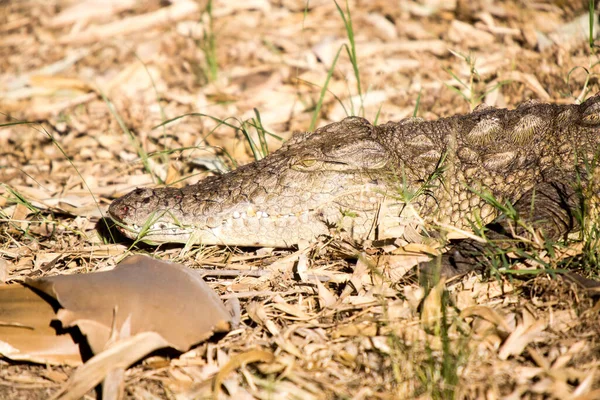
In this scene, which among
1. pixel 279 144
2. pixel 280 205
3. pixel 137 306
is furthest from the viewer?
pixel 279 144

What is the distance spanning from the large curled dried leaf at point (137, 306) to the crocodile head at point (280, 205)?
61 cm

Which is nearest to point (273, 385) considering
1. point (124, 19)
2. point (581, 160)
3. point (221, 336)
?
point (221, 336)

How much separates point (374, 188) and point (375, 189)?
0.01 metres

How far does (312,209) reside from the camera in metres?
3.29

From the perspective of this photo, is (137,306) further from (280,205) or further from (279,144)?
(279,144)

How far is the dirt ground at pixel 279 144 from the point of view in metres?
2.42

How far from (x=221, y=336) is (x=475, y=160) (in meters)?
1.66

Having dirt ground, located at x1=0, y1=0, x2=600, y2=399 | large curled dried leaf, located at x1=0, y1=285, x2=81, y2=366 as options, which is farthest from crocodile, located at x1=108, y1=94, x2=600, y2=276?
large curled dried leaf, located at x1=0, y1=285, x2=81, y2=366

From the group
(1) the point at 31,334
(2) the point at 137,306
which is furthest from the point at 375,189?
(1) the point at 31,334

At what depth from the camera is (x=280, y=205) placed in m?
3.27

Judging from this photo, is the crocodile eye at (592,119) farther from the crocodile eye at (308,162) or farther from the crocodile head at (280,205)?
the crocodile eye at (308,162)

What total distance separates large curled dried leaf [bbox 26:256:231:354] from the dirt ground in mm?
142

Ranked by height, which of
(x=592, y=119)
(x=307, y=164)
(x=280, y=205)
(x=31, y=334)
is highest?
(x=592, y=119)

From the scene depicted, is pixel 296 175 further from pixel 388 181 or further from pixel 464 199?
pixel 464 199
